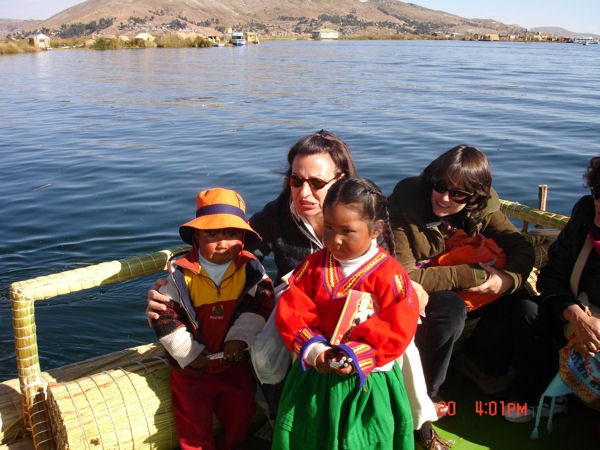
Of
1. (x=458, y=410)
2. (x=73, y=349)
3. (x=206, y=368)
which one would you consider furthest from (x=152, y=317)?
(x=73, y=349)

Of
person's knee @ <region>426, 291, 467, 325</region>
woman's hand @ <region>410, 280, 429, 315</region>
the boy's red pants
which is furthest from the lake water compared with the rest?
woman's hand @ <region>410, 280, 429, 315</region>

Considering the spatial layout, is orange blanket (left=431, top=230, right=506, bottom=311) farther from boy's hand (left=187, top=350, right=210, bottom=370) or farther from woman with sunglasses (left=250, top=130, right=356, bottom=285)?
boy's hand (left=187, top=350, right=210, bottom=370)

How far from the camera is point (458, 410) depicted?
3.19 metres

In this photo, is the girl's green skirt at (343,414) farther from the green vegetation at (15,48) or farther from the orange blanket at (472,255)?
the green vegetation at (15,48)

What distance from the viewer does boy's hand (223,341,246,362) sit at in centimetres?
264

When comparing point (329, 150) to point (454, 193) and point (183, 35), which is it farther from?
point (183, 35)

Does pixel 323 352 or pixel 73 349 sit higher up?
pixel 323 352

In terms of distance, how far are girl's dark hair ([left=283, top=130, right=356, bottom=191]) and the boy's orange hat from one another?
1.31ft

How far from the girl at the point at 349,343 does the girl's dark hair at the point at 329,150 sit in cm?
52

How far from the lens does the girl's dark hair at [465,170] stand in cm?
294

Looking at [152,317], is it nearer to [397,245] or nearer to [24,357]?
[24,357]

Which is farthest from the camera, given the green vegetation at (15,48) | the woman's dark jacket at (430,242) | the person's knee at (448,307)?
the green vegetation at (15,48)

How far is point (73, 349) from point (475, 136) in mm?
12098

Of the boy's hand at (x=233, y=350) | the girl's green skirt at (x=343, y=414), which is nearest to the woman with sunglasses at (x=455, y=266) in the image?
the girl's green skirt at (x=343, y=414)
